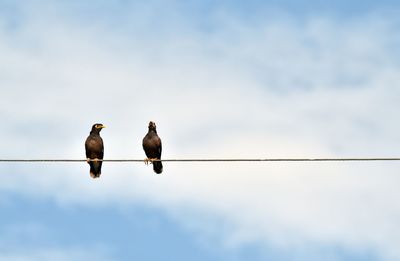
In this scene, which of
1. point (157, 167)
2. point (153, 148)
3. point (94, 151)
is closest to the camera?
point (94, 151)

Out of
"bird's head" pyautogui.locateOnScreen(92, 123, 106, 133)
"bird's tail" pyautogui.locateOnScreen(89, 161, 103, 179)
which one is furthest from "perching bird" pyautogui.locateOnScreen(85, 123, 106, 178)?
"bird's head" pyautogui.locateOnScreen(92, 123, 106, 133)

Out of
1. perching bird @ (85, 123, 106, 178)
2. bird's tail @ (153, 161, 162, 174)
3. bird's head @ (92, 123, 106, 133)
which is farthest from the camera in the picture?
bird's head @ (92, 123, 106, 133)

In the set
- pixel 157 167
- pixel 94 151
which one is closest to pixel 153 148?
pixel 157 167

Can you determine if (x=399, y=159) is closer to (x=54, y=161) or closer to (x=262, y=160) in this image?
(x=262, y=160)

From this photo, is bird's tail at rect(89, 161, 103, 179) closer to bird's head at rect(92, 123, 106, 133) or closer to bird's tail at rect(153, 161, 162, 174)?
bird's head at rect(92, 123, 106, 133)

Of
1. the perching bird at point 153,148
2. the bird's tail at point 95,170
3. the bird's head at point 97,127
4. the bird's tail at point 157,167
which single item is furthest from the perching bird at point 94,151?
the bird's tail at point 157,167

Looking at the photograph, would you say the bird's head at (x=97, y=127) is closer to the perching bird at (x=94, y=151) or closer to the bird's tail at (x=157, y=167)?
the perching bird at (x=94, y=151)

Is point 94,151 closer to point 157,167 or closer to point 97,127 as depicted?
point 97,127

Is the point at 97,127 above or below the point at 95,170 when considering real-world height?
above

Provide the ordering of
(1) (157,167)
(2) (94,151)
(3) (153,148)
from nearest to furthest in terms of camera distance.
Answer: (2) (94,151) < (1) (157,167) < (3) (153,148)

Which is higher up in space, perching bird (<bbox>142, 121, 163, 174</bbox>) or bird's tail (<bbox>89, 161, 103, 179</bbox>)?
perching bird (<bbox>142, 121, 163, 174</bbox>)

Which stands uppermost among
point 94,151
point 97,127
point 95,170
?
point 97,127

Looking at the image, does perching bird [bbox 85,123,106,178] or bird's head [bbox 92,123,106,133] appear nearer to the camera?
perching bird [bbox 85,123,106,178]

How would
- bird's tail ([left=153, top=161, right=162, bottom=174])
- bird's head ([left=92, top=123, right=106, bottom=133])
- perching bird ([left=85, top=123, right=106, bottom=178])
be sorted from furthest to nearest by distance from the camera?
bird's head ([left=92, top=123, right=106, bottom=133]) < bird's tail ([left=153, top=161, right=162, bottom=174]) < perching bird ([left=85, top=123, right=106, bottom=178])
